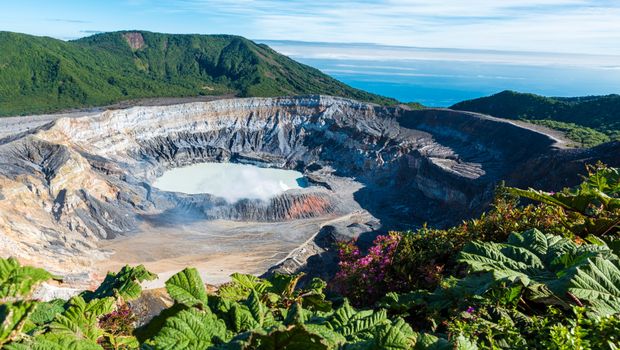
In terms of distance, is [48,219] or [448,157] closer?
[48,219]

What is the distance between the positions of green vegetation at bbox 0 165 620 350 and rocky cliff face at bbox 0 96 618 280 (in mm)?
28892

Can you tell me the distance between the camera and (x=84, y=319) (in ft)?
14.0

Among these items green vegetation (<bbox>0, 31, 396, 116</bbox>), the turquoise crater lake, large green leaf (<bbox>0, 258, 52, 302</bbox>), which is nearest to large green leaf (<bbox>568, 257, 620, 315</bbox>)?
large green leaf (<bbox>0, 258, 52, 302</bbox>)

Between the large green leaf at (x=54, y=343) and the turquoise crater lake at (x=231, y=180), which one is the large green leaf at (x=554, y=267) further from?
the turquoise crater lake at (x=231, y=180)

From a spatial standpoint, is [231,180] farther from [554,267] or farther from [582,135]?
[554,267]

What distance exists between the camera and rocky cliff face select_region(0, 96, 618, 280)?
120 ft

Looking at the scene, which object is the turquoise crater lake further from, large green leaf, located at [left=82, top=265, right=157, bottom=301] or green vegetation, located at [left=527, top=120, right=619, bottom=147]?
large green leaf, located at [left=82, top=265, right=157, bottom=301]

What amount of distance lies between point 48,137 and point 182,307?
48.4m

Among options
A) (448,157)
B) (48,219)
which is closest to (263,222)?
(48,219)

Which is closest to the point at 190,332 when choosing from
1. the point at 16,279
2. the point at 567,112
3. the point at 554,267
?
the point at 16,279

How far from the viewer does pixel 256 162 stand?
6303cm

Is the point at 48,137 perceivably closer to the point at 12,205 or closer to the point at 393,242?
the point at 12,205

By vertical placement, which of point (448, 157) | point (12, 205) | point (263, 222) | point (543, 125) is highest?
point (543, 125)

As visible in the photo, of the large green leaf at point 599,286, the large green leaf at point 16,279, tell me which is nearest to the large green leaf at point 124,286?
the large green leaf at point 16,279
